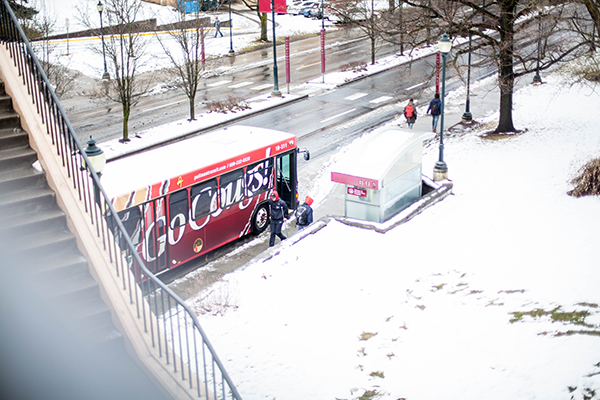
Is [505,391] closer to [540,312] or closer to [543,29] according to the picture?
[540,312]

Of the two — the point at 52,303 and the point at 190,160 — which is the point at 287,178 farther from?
the point at 52,303

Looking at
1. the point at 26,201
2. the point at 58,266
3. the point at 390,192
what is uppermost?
the point at 26,201

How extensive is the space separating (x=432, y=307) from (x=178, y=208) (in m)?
6.12

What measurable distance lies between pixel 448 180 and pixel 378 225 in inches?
159

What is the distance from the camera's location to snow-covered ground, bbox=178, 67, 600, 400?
7.89 meters

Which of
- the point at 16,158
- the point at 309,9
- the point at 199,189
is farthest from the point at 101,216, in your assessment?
the point at 309,9

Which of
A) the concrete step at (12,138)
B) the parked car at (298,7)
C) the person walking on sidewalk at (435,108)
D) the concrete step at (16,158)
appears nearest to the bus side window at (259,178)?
the concrete step at (12,138)

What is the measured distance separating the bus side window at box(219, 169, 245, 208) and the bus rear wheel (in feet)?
2.89

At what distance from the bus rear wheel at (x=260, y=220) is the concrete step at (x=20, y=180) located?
837 centimetres

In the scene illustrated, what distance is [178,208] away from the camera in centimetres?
1300

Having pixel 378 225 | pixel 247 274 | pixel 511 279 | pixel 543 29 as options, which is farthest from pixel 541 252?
pixel 543 29

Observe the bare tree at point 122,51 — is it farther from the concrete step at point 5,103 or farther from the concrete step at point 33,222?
the concrete step at point 33,222

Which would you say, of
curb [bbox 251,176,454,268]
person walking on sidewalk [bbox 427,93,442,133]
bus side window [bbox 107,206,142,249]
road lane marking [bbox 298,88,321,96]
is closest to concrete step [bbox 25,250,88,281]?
bus side window [bbox 107,206,142,249]

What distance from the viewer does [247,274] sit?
1142cm
